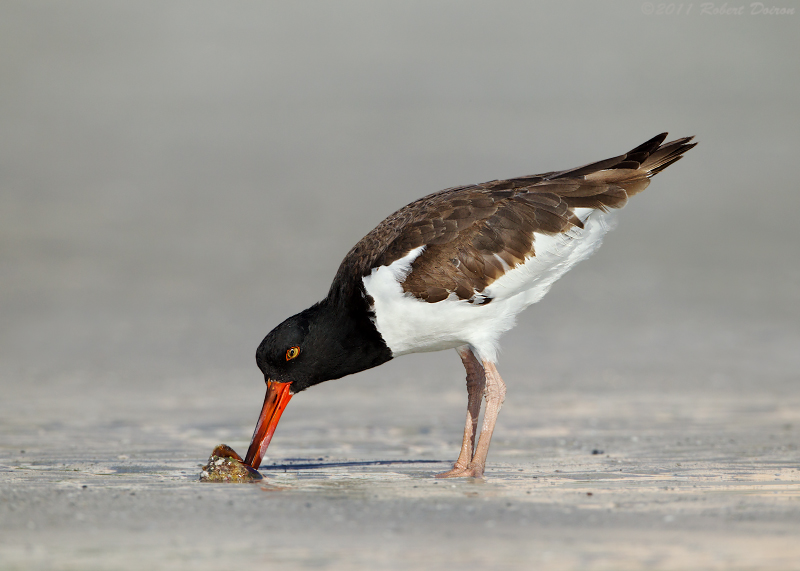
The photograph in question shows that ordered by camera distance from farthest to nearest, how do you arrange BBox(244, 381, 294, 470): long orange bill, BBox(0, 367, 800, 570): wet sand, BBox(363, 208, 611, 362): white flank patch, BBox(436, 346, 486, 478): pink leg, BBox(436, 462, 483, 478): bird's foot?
BBox(436, 346, 486, 478): pink leg
BBox(363, 208, 611, 362): white flank patch
BBox(244, 381, 294, 470): long orange bill
BBox(436, 462, 483, 478): bird's foot
BBox(0, 367, 800, 570): wet sand

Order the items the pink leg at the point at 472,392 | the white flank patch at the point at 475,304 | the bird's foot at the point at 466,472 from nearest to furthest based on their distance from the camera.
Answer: the bird's foot at the point at 466,472 < the white flank patch at the point at 475,304 < the pink leg at the point at 472,392

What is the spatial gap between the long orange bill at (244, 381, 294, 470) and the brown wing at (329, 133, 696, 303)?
31.6 inches

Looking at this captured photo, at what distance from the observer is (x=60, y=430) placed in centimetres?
832

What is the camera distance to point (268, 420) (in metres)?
6.94

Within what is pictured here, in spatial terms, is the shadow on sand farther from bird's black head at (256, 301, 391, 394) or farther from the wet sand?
bird's black head at (256, 301, 391, 394)

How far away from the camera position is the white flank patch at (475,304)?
6.86 m

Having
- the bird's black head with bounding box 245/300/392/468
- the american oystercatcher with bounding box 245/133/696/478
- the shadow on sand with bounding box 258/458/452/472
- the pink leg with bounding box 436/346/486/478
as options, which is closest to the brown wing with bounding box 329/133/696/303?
the american oystercatcher with bounding box 245/133/696/478

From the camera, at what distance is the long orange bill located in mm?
6621

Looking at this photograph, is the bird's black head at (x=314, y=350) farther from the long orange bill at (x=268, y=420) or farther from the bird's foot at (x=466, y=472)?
the bird's foot at (x=466, y=472)

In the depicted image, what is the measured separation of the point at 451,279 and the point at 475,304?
0.90 feet

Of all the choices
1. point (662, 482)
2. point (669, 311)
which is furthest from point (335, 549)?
point (669, 311)

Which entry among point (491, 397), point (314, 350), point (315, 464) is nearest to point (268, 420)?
point (315, 464)

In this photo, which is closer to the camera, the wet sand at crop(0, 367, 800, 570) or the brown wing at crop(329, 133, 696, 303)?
the wet sand at crop(0, 367, 800, 570)

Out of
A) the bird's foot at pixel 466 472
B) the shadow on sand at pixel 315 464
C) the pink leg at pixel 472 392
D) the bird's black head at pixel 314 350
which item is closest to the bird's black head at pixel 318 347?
the bird's black head at pixel 314 350
